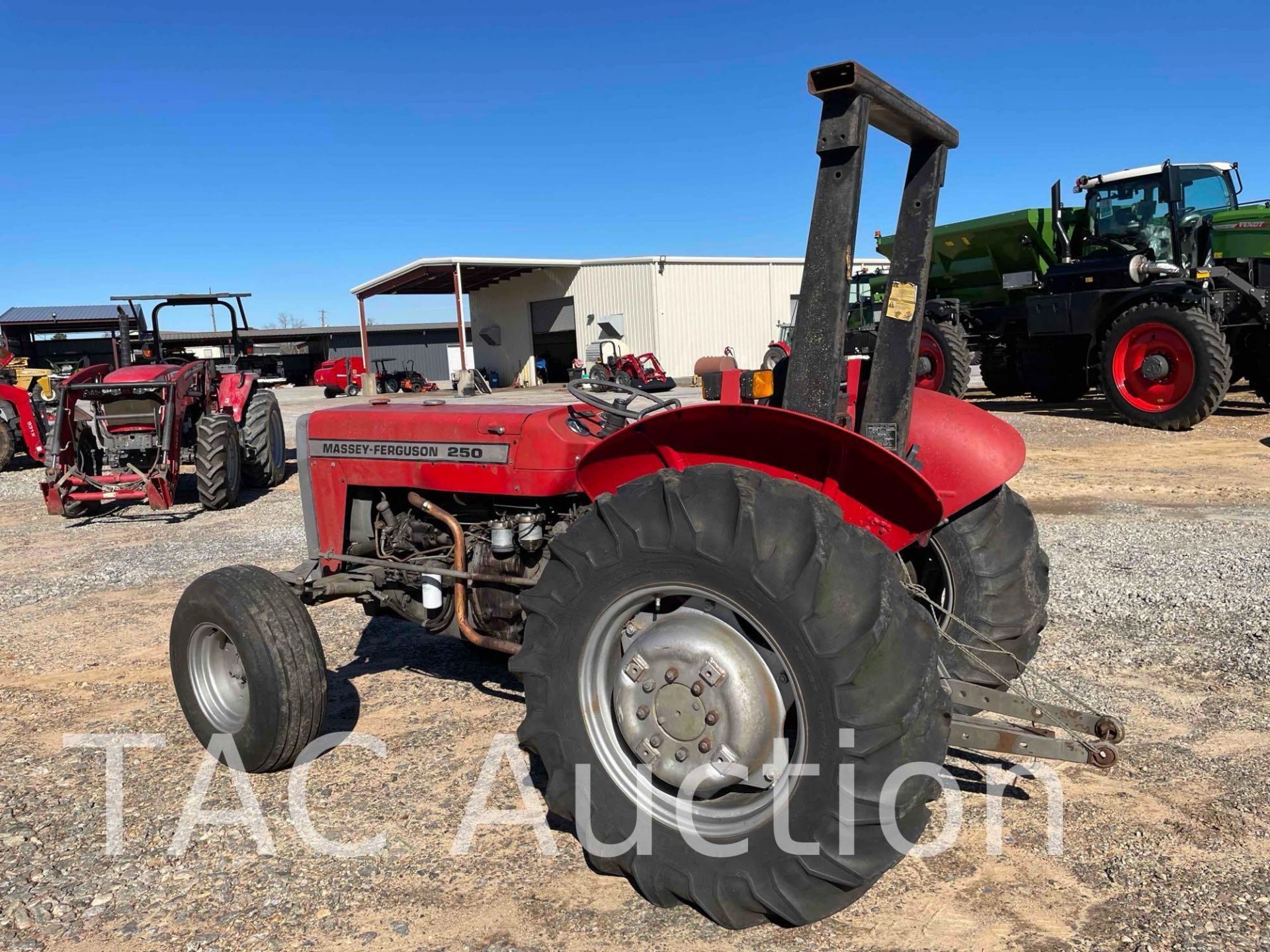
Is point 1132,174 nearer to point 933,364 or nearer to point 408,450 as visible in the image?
point 933,364

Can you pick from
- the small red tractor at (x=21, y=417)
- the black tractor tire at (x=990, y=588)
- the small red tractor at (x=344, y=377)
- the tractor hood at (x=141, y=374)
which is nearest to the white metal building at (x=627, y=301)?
the small red tractor at (x=344, y=377)

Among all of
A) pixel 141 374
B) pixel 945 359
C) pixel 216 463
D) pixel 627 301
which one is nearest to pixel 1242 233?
pixel 945 359

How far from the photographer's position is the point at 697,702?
2422mm

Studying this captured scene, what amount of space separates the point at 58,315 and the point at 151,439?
15635mm

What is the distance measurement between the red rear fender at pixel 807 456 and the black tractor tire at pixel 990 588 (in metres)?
0.73

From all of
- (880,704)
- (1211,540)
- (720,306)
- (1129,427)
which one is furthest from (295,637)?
(720,306)

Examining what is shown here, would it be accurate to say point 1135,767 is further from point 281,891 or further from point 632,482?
point 281,891

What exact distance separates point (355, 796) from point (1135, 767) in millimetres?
2621

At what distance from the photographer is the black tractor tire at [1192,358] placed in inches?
425

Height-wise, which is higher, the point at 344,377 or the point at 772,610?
the point at 772,610

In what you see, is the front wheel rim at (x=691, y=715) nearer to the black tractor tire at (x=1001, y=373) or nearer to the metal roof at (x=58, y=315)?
the black tractor tire at (x=1001, y=373)

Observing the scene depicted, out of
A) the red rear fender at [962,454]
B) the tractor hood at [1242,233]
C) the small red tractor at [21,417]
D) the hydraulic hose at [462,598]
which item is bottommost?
the small red tractor at [21,417]

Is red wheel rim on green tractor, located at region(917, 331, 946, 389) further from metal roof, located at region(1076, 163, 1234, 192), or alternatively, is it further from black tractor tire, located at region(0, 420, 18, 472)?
black tractor tire, located at region(0, 420, 18, 472)

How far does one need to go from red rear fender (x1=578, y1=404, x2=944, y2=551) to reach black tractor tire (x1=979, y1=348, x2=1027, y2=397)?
1356cm
